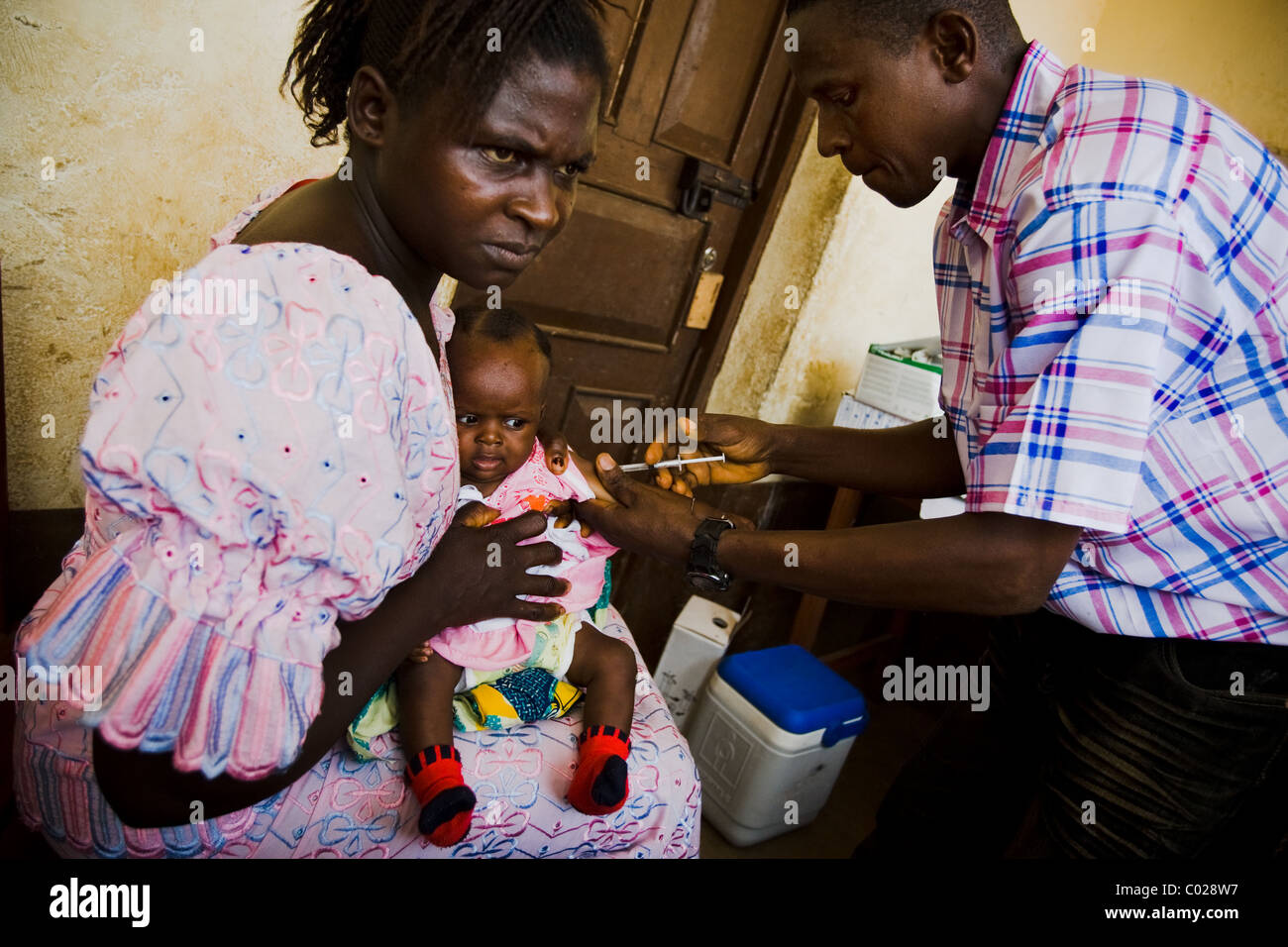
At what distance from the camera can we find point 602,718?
148 cm

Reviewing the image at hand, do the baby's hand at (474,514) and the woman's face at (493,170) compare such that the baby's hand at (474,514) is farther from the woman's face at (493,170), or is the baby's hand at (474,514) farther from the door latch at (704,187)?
the door latch at (704,187)

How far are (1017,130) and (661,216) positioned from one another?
4.75 ft

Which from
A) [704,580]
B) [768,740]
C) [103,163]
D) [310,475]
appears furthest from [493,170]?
[768,740]

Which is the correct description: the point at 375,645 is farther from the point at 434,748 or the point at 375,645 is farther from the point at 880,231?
the point at 880,231

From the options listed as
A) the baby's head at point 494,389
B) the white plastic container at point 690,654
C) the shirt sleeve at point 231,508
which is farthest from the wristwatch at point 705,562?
the white plastic container at point 690,654

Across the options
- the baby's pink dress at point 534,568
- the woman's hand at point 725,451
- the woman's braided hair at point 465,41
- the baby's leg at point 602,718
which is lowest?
the baby's leg at point 602,718

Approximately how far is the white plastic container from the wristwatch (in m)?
1.42

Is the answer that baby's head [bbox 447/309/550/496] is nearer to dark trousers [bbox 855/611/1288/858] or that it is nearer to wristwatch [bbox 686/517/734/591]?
wristwatch [bbox 686/517/734/591]

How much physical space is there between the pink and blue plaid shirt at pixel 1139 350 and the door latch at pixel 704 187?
4.54 ft

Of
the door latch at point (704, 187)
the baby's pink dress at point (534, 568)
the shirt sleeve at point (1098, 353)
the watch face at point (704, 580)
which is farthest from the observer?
the door latch at point (704, 187)

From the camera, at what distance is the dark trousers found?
1.32m

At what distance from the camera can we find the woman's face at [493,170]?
39.3 inches
